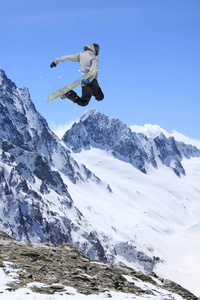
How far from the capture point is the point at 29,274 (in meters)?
15.3

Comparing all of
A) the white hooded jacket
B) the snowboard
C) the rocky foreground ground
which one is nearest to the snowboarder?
the white hooded jacket

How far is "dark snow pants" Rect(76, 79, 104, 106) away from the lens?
53.5 feet

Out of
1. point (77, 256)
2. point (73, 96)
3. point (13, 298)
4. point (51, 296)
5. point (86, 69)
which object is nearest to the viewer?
point (13, 298)

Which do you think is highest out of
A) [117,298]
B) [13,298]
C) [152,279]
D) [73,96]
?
[73,96]

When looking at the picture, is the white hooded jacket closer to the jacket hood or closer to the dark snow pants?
the jacket hood

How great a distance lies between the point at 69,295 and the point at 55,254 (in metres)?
6.61

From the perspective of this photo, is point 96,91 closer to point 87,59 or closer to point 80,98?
point 80,98

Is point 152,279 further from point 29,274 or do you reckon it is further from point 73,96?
point 73,96

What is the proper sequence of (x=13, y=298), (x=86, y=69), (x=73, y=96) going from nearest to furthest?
(x=13, y=298), (x=86, y=69), (x=73, y=96)

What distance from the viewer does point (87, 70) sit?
15953 mm

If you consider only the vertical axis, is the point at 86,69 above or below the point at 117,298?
above

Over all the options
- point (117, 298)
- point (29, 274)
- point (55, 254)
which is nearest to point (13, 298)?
point (29, 274)

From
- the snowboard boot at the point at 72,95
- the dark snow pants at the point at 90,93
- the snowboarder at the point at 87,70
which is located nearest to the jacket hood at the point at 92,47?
the snowboarder at the point at 87,70

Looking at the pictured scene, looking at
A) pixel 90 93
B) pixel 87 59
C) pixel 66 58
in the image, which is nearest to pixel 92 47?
pixel 87 59
